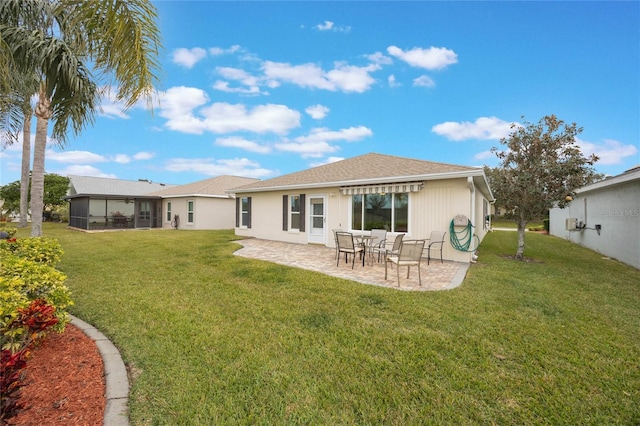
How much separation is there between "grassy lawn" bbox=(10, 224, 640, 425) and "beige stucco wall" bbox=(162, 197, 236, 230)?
15.6m

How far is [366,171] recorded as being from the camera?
12.3 metres

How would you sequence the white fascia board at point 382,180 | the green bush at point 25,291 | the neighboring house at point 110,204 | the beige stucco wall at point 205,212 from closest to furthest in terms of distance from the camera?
1. the green bush at point 25,291
2. the white fascia board at point 382,180
3. the neighboring house at point 110,204
4. the beige stucco wall at point 205,212

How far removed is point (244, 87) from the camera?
1494 centimetres

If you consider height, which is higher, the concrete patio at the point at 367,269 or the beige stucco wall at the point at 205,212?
the beige stucco wall at the point at 205,212

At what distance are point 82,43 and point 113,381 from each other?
5134 mm

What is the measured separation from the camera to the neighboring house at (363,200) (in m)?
9.62

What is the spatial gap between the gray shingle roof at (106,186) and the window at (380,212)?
21.1 m

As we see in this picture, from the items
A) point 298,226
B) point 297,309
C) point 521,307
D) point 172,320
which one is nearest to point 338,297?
point 297,309

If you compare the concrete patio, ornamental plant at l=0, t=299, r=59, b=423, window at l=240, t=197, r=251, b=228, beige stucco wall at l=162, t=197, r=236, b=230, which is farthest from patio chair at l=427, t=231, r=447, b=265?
beige stucco wall at l=162, t=197, r=236, b=230

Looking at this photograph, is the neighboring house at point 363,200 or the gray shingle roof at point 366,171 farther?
the gray shingle roof at point 366,171

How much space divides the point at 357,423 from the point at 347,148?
23.0 metres

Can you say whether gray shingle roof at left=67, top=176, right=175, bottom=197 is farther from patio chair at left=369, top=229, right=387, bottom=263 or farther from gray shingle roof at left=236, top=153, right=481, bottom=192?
patio chair at left=369, top=229, right=387, bottom=263

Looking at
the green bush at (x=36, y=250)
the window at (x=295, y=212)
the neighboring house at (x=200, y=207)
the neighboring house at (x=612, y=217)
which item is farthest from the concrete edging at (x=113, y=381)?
the neighboring house at (x=200, y=207)

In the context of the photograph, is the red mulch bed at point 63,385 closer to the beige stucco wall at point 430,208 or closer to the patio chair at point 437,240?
the patio chair at point 437,240
